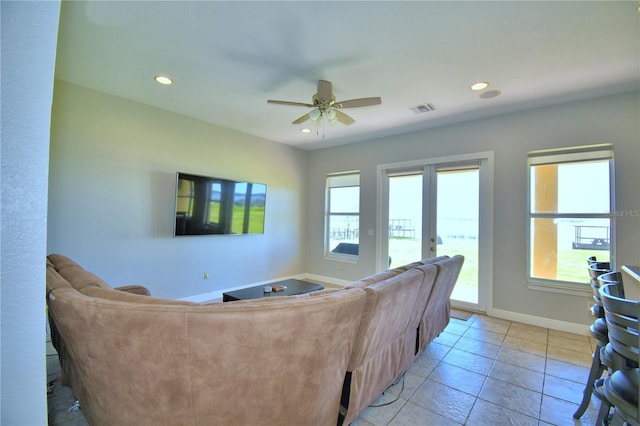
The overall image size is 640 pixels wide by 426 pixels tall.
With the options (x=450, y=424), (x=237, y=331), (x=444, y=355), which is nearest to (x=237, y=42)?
(x=237, y=331)

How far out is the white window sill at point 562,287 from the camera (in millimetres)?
3229

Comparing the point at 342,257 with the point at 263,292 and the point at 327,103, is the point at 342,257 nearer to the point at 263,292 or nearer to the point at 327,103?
the point at 263,292

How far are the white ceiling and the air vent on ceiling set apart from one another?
0.10m

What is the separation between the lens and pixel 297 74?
9.13 feet

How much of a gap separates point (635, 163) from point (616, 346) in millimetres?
2972

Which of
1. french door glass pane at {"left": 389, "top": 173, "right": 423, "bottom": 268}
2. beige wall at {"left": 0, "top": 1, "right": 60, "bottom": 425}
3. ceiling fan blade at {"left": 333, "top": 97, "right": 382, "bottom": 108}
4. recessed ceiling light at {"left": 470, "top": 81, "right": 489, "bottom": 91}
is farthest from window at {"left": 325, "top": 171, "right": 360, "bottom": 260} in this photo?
beige wall at {"left": 0, "top": 1, "right": 60, "bottom": 425}

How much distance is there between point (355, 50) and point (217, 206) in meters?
2.94

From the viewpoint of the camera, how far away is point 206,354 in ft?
3.56

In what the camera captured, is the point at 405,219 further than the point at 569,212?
Yes

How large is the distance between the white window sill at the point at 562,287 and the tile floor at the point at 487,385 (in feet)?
1.59

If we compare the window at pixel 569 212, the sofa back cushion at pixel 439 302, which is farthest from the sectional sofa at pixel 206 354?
the window at pixel 569 212

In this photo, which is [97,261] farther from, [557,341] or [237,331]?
[557,341]

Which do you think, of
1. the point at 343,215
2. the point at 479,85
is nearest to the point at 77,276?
the point at 479,85

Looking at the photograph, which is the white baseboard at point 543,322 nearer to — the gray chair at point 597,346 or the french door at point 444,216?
the french door at point 444,216
